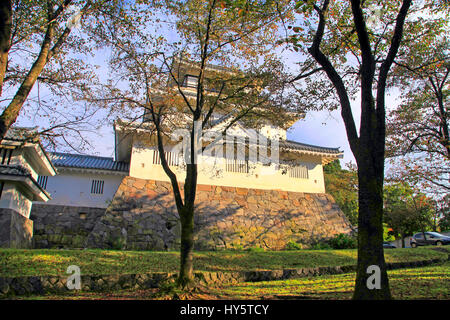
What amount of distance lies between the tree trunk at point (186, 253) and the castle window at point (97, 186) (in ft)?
35.7

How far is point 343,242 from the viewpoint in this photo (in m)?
15.2

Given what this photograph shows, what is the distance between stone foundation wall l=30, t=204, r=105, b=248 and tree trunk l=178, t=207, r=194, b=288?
10.0 metres

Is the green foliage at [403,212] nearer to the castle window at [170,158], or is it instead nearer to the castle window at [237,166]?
the castle window at [237,166]

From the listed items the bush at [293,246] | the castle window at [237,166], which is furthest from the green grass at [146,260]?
the castle window at [237,166]

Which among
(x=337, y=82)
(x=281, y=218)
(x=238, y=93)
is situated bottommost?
Answer: (x=281, y=218)

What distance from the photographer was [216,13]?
7535 mm

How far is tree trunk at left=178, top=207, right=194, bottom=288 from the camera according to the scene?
6758mm

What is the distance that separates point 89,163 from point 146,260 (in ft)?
31.6

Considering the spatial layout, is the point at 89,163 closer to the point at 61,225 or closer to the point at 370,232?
the point at 61,225

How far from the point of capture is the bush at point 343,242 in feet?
49.5

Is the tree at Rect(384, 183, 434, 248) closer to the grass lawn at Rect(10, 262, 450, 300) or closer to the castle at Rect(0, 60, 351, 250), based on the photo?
the castle at Rect(0, 60, 351, 250)

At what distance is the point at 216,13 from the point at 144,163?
32.1 ft
